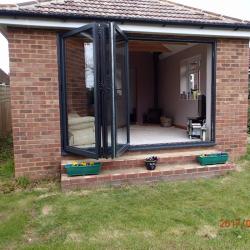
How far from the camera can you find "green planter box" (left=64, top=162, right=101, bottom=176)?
197 inches

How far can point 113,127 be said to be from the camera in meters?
5.02

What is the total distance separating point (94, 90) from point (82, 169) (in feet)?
4.38

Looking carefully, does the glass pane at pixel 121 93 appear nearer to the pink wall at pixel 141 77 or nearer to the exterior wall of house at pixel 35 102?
the exterior wall of house at pixel 35 102

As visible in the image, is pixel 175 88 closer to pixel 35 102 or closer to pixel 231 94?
pixel 231 94

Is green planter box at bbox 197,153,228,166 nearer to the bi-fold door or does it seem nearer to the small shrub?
the bi-fold door

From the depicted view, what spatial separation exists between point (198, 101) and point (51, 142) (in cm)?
462

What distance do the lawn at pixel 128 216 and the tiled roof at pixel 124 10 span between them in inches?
117

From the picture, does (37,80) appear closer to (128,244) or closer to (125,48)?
(125,48)

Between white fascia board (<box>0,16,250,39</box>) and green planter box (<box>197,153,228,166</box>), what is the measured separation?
7.79ft

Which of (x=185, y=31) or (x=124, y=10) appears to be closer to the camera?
(x=185, y=31)

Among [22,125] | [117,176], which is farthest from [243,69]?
[22,125]

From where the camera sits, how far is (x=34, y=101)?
5.30 m
